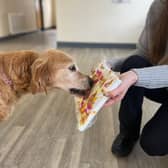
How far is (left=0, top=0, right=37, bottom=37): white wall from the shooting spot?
18.0 ft

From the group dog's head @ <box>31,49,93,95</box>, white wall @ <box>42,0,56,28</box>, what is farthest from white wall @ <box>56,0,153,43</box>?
white wall @ <box>42,0,56,28</box>

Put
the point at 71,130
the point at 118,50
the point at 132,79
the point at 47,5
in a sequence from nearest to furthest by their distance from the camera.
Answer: the point at 132,79, the point at 71,130, the point at 118,50, the point at 47,5

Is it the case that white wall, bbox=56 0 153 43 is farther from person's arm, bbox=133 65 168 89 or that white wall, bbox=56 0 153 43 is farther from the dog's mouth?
person's arm, bbox=133 65 168 89

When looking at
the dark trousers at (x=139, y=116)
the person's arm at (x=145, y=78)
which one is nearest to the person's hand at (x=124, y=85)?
the person's arm at (x=145, y=78)

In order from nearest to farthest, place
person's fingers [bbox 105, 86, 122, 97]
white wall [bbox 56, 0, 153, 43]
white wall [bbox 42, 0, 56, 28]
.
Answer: person's fingers [bbox 105, 86, 122, 97] → white wall [bbox 56, 0, 153, 43] → white wall [bbox 42, 0, 56, 28]

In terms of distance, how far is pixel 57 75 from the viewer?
1.10m

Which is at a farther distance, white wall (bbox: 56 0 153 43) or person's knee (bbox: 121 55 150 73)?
white wall (bbox: 56 0 153 43)

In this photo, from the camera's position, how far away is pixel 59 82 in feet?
3.69

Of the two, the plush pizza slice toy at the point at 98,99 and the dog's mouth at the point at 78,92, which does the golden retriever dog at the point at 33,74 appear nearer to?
the dog's mouth at the point at 78,92

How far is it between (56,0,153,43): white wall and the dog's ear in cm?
390

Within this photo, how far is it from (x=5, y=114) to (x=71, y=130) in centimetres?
58

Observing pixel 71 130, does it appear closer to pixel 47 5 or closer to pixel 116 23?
pixel 116 23

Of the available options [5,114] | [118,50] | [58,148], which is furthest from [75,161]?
[118,50]

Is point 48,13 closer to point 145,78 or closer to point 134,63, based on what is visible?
point 134,63
